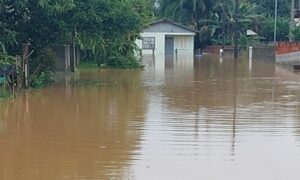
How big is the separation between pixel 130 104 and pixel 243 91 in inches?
215

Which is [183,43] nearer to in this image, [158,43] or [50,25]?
[158,43]

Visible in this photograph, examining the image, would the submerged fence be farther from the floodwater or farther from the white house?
the white house

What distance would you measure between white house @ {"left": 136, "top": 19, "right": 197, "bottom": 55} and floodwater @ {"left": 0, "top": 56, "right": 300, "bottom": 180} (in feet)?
127

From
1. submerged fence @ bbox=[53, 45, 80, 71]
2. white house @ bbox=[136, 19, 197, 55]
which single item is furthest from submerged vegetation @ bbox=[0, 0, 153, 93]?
white house @ bbox=[136, 19, 197, 55]

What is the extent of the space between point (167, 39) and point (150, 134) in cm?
5099

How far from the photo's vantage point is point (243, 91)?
20.4m

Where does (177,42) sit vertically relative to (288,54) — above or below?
above

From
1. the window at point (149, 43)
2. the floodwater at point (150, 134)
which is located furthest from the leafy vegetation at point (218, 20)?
the floodwater at point (150, 134)

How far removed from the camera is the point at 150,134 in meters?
11.5

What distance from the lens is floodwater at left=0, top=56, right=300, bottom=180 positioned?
28.2 feet

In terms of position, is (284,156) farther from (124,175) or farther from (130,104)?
(130,104)

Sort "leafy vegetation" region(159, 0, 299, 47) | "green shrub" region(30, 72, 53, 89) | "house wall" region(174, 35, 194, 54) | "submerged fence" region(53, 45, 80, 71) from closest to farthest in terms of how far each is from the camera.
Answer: "green shrub" region(30, 72, 53, 89) → "submerged fence" region(53, 45, 80, 71) → "leafy vegetation" region(159, 0, 299, 47) → "house wall" region(174, 35, 194, 54)

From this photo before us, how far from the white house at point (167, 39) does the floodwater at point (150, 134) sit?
1523 inches

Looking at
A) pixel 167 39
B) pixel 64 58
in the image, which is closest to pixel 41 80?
pixel 64 58
